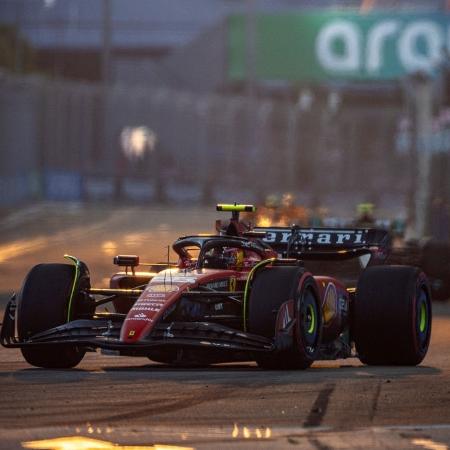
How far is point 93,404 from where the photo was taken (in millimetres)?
10703

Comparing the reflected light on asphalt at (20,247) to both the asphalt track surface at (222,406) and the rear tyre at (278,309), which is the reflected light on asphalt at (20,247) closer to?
the asphalt track surface at (222,406)

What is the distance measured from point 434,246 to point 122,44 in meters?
77.5

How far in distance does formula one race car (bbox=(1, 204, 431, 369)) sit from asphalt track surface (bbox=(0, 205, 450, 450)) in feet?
0.72

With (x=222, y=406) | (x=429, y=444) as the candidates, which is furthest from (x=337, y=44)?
(x=429, y=444)

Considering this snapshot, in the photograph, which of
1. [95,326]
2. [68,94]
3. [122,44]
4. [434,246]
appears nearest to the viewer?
[95,326]

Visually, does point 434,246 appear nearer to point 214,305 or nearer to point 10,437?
point 214,305

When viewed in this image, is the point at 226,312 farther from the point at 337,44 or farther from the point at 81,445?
the point at 337,44

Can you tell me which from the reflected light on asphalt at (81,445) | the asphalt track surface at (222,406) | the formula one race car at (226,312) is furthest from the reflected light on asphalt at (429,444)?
the formula one race car at (226,312)

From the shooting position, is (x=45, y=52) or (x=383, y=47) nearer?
(x=383, y=47)

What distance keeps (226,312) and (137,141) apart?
60.4 m

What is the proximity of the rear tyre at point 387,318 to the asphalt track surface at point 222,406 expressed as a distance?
0.27m

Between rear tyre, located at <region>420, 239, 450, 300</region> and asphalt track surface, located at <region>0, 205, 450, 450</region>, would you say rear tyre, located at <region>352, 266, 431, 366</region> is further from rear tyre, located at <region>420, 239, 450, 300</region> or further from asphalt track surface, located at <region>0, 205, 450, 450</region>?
rear tyre, located at <region>420, 239, 450, 300</region>

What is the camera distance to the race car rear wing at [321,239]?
16.8 meters

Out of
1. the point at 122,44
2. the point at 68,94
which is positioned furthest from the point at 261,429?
the point at 122,44
